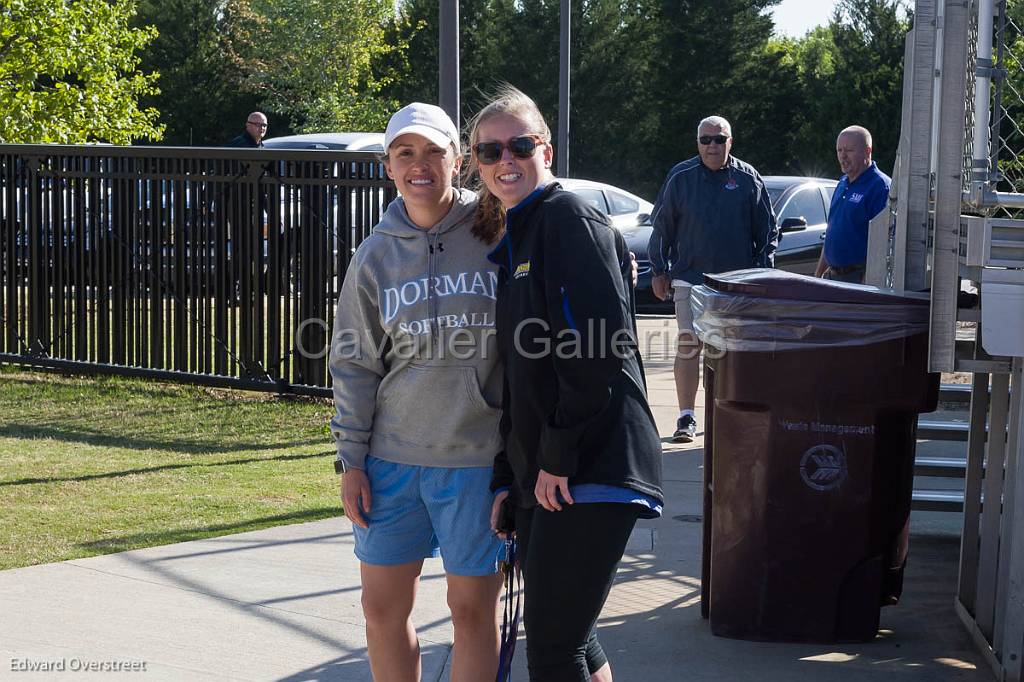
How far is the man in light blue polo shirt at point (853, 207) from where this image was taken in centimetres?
811

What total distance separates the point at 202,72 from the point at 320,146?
1222 inches

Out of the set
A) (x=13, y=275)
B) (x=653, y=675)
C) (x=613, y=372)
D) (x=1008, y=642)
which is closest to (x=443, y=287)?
(x=613, y=372)

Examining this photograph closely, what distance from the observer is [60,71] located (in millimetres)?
15969

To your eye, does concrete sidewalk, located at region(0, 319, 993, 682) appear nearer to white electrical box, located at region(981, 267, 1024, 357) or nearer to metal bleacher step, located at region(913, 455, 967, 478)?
metal bleacher step, located at region(913, 455, 967, 478)

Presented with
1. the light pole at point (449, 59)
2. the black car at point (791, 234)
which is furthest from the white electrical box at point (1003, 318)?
the black car at point (791, 234)

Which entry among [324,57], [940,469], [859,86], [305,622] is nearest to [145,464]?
[305,622]

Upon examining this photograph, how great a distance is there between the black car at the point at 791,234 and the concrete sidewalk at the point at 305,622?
33.8ft

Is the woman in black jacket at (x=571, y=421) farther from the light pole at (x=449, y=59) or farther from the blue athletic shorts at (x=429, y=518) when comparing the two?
the light pole at (x=449, y=59)

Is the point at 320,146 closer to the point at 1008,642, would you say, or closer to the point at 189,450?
the point at 189,450

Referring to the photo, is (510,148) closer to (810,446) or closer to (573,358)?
(573,358)

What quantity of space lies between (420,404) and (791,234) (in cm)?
1354

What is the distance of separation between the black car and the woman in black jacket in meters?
12.6

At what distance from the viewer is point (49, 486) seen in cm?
669

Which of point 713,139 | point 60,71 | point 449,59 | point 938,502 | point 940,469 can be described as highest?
point 60,71
